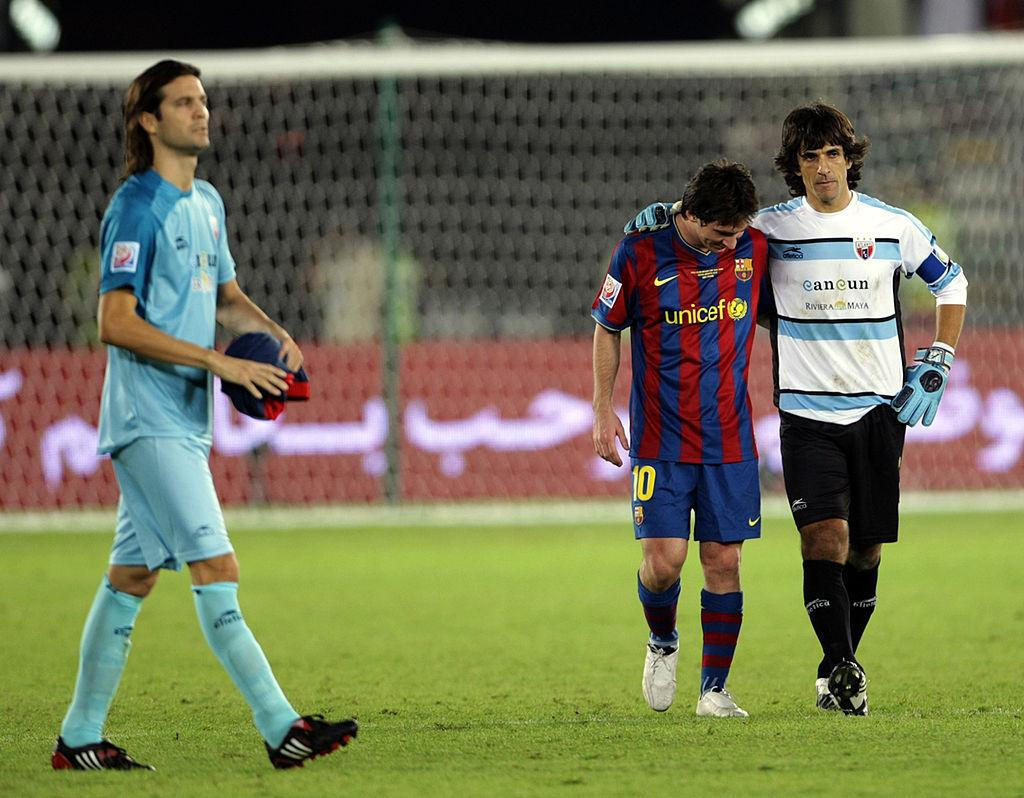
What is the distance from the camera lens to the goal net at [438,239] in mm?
13023

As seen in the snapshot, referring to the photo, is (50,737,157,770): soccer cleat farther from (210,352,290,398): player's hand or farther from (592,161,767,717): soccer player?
(592,161,767,717): soccer player

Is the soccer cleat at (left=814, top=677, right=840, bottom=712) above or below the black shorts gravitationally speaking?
below

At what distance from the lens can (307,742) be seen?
4555 millimetres

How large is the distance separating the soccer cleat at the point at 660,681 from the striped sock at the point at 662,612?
0.07m

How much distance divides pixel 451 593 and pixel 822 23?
835 inches

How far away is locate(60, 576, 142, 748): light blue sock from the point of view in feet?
15.6

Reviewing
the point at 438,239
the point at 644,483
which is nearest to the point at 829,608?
the point at 644,483

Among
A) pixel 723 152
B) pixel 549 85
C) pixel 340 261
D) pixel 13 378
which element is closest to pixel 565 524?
pixel 340 261

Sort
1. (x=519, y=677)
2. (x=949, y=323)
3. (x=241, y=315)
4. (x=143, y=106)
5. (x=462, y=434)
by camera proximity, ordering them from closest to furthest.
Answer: (x=143, y=106) < (x=241, y=315) < (x=949, y=323) < (x=519, y=677) < (x=462, y=434)

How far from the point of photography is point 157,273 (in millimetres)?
4723

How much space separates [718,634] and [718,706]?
0.80 ft

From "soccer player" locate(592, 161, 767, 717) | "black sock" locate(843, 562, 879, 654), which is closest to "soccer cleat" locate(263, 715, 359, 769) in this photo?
"soccer player" locate(592, 161, 767, 717)

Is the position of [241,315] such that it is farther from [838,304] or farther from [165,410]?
[838,304]

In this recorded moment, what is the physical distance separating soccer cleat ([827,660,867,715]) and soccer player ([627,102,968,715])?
0.21 meters
